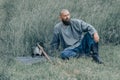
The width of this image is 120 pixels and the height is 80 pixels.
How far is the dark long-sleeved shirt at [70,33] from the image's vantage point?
942cm

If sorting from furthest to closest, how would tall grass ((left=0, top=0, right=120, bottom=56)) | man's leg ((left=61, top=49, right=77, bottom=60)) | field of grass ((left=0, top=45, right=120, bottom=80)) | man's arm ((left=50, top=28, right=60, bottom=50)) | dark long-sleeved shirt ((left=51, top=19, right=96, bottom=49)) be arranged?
1. tall grass ((left=0, top=0, right=120, bottom=56))
2. man's arm ((left=50, top=28, right=60, bottom=50))
3. dark long-sleeved shirt ((left=51, top=19, right=96, bottom=49))
4. man's leg ((left=61, top=49, right=77, bottom=60))
5. field of grass ((left=0, top=45, right=120, bottom=80))

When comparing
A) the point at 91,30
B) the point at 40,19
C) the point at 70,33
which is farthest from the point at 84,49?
the point at 40,19

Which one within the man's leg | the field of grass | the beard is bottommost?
the field of grass

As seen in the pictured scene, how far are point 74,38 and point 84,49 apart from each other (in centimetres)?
35

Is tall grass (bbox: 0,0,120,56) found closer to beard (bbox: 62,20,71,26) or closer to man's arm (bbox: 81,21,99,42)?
beard (bbox: 62,20,71,26)

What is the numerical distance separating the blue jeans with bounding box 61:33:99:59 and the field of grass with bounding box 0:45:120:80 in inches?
8.1

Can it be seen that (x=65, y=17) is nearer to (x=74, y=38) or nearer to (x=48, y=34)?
(x=74, y=38)

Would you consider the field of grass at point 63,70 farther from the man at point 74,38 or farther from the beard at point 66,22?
the beard at point 66,22

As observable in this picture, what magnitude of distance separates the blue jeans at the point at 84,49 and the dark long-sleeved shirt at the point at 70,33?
11cm

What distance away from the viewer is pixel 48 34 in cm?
1026

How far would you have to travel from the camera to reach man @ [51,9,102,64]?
9305mm

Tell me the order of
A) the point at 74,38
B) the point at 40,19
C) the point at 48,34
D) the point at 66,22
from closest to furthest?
the point at 66,22 → the point at 74,38 → the point at 48,34 → the point at 40,19

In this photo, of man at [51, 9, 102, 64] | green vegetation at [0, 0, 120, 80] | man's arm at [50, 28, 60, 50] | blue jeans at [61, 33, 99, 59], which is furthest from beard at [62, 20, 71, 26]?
green vegetation at [0, 0, 120, 80]

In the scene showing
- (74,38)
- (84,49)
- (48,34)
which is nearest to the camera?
(74,38)
